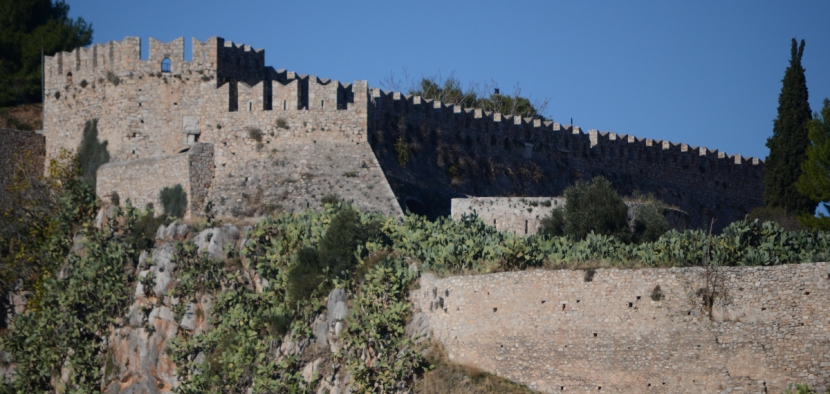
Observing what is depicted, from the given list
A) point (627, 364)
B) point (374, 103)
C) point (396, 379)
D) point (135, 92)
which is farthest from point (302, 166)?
point (627, 364)

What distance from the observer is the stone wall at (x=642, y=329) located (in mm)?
31859

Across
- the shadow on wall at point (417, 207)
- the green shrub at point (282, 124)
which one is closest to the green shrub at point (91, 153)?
the green shrub at point (282, 124)

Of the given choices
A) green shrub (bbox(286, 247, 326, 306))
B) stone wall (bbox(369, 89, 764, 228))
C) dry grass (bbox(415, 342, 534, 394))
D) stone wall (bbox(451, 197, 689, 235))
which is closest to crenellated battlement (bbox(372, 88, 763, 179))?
stone wall (bbox(369, 89, 764, 228))

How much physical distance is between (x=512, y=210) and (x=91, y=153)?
14.9m

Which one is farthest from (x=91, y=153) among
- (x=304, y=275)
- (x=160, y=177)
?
(x=304, y=275)

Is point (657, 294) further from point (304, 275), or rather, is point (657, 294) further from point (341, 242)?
point (304, 275)

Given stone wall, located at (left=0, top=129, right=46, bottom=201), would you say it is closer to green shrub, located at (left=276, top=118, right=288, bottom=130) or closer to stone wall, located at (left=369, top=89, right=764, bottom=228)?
green shrub, located at (left=276, top=118, right=288, bottom=130)

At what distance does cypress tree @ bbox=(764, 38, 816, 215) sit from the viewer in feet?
160

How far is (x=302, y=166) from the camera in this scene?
46219 millimetres

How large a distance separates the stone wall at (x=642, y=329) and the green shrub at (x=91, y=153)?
17.9 m

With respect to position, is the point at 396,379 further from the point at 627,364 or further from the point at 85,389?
the point at 85,389

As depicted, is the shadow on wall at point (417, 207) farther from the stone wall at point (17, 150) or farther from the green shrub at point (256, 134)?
the stone wall at point (17, 150)

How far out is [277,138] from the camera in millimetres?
47031

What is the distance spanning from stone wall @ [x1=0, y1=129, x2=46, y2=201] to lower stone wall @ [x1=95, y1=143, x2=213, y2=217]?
178 inches
